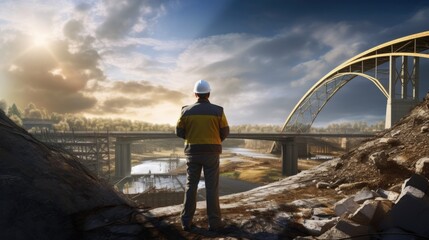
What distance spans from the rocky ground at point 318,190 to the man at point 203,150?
0.31m

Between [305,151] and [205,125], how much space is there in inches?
2664

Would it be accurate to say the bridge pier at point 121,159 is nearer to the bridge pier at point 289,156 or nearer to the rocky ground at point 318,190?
the bridge pier at point 289,156

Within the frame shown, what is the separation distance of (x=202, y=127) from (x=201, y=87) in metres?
0.71

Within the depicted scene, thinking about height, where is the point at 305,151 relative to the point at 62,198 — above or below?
below

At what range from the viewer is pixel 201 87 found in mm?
4523

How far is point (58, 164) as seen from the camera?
494 cm

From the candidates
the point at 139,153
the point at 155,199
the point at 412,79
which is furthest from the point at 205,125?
the point at 139,153

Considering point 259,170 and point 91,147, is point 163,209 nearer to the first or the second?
point 91,147

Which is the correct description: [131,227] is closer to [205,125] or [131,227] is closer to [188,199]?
[188,199]

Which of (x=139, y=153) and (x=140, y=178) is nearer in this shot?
(x=140, y=178)

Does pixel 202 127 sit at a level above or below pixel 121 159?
above

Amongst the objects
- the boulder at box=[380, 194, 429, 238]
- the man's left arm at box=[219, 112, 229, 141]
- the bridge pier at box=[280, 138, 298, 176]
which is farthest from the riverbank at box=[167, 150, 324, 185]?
the boulder at box=[380, 194, 429, 238]

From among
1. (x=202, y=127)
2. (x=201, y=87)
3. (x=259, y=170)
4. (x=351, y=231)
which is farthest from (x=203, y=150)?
(x=259, y=170)

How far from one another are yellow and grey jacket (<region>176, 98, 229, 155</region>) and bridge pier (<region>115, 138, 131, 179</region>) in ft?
164
